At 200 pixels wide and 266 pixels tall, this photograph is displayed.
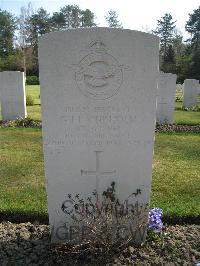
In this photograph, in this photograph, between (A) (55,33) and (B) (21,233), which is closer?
(A) (55,33)

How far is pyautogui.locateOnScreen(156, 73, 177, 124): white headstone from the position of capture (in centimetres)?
1272

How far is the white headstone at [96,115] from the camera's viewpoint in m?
3.82

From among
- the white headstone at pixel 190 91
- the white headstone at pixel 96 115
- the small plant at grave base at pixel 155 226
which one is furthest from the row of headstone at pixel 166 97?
the white headstone at pixel 96 115

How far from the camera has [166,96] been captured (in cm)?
1282

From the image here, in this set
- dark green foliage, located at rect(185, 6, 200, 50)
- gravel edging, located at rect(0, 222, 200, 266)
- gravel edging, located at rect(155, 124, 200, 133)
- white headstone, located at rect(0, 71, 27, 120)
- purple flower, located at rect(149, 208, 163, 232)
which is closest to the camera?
gravel edging, located at rect(0, 222, 200, 266)

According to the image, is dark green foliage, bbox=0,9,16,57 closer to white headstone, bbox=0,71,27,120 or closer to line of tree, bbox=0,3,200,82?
line of tree, bbox=0,3,200,82

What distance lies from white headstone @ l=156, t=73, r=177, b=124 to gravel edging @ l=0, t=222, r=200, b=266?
27.9ft

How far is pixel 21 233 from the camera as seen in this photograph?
448 cm

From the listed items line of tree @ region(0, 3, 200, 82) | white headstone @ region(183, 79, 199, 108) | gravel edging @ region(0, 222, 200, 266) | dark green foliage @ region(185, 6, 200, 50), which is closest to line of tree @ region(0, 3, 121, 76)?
line of tree @ region(0, 3, 200, 82)

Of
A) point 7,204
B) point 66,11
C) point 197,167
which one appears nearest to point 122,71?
point 7,204

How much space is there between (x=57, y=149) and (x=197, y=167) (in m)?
4.18

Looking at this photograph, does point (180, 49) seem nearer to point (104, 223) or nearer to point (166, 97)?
point (166, 97)

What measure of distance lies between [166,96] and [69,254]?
946cm

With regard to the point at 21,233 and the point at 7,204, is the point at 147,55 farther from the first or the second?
the point at 7,204
